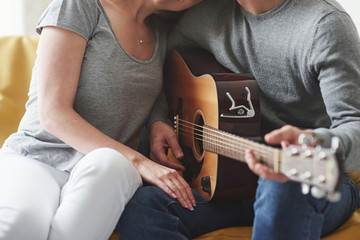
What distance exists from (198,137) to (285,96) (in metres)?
0.27

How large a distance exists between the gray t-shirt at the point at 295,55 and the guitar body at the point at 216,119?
0.09m

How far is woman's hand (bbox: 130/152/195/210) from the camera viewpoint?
1206mm

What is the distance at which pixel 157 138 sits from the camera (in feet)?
4.79

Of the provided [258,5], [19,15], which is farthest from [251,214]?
[19,15]

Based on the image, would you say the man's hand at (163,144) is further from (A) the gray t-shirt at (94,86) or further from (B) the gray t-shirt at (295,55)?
(B) the gray t-shirt at (295,55)

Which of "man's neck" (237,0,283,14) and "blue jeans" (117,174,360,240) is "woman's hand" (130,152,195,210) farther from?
"man's neck" (237,0,283,14)

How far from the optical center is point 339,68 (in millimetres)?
1137

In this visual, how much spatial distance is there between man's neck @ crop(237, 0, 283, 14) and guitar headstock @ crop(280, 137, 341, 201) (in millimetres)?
622

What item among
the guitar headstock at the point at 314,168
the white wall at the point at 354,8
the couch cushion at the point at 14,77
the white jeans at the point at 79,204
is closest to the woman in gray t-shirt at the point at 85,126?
the white jeans at the point at 79,204

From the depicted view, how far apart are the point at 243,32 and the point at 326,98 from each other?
0.37 metres

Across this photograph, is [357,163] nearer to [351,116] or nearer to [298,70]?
[351,116]

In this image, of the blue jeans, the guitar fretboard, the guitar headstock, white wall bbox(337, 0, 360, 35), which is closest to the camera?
the guitar headstock

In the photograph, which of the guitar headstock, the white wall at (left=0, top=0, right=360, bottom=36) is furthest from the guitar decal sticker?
the white wall at (left=0, top=0, right=360, bottom=36)

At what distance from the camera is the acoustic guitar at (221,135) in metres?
0.79
